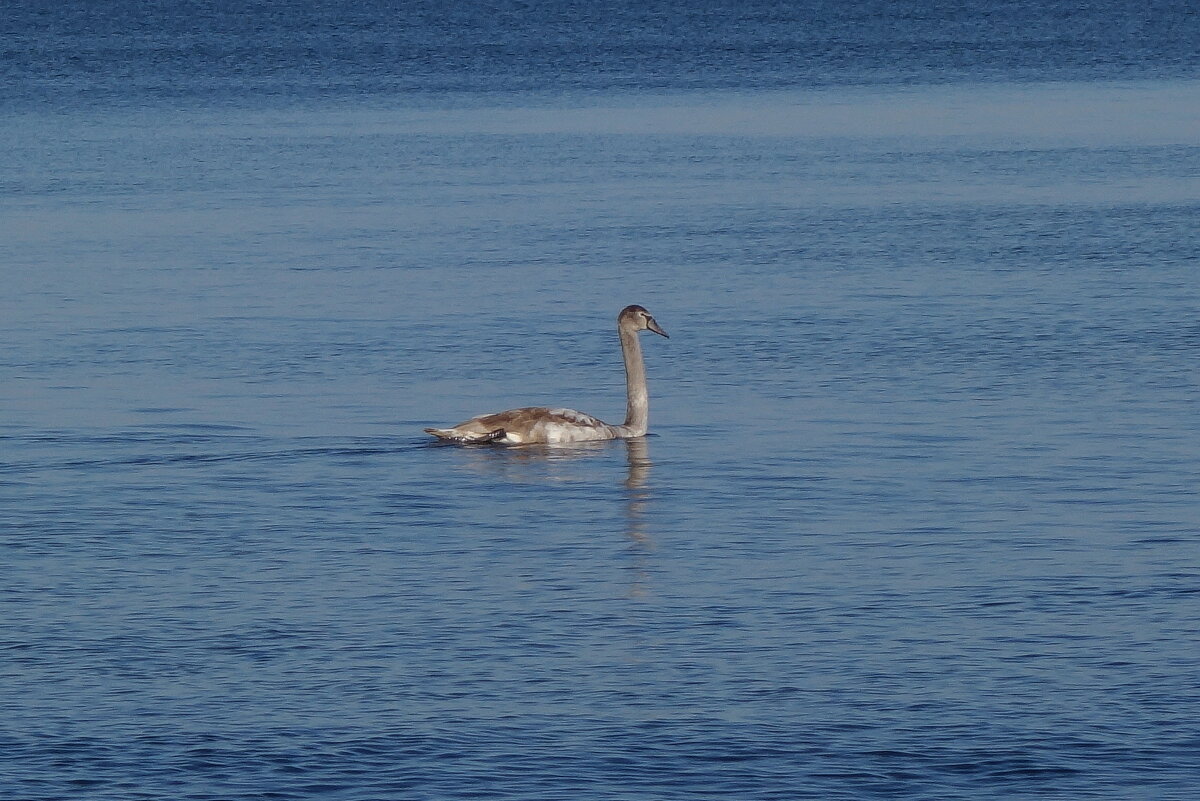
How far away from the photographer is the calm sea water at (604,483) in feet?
49.9

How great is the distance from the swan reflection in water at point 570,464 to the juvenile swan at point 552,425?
0.33 ft

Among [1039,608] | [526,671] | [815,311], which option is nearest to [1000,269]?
[815,311]

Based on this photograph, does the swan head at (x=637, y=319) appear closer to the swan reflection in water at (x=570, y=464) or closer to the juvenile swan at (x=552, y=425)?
the juvenile swan at (x=552, y=425)

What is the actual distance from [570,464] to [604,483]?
1.15m

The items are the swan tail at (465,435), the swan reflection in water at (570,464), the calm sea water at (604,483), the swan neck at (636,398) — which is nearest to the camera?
the calm sea water at (604,483)

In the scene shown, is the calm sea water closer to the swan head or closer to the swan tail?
the swan tail

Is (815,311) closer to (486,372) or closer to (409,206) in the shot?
(486,372)

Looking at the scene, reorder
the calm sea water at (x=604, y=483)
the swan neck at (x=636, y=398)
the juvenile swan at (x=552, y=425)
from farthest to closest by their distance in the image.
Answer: the swan neck at (x=636, y=398) → the juvenile swan at (x=552, y=425) → the calm sea water at (x=604, y=483)

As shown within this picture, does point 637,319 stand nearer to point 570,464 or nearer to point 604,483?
point 570,464

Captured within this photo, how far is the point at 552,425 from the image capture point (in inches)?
979

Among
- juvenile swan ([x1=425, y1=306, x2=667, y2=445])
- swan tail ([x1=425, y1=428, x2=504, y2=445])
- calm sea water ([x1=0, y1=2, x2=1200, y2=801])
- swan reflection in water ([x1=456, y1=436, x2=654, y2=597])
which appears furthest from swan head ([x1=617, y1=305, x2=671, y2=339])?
swan tail ([x1=425, y1=428, x2=504, y2=445])

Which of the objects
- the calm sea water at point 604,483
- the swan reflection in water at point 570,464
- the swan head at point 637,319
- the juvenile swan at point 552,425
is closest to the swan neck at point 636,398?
the juvenile swan at point 552,425

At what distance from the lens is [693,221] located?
46.1 metres

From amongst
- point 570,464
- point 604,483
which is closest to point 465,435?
point 570,464
